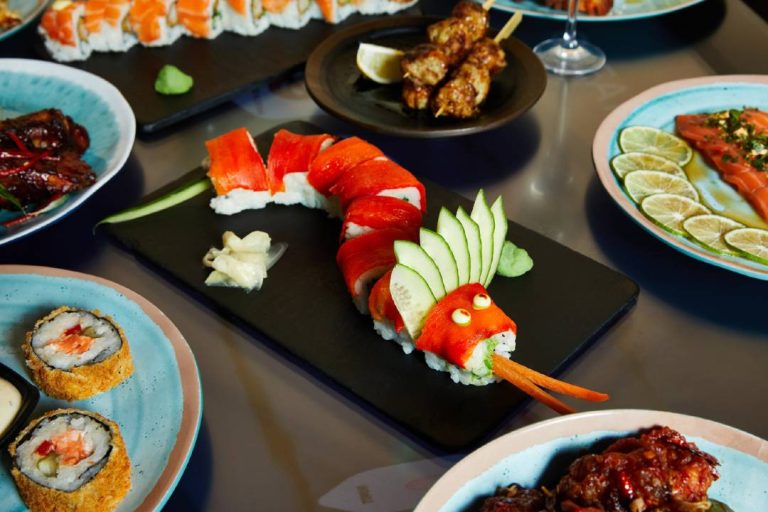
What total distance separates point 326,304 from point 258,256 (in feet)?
0.70

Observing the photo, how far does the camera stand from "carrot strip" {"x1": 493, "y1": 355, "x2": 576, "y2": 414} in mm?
1536

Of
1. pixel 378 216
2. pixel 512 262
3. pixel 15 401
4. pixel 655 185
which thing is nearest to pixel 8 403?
pixel 15 401

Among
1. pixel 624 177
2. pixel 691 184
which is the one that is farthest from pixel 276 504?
pixel 691 184

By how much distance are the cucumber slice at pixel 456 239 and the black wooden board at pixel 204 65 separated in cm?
107

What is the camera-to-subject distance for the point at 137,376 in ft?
5.21

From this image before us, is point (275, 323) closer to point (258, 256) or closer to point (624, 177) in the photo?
point (258, 256)

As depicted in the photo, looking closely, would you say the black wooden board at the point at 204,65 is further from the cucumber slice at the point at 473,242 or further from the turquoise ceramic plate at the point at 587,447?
the turquoise ceramic plate at the point at 587,447

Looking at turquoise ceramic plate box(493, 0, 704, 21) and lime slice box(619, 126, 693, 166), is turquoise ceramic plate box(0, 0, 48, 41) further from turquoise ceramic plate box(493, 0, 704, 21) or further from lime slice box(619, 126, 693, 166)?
lime slice box(619, 126, 693, 166)

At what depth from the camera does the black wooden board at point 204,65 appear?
8.10 feet

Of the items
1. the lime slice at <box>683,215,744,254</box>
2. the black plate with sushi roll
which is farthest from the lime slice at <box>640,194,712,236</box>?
the black plate with sushi roll

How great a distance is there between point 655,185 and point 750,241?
0.28 m

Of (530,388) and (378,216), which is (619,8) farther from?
(530,388)

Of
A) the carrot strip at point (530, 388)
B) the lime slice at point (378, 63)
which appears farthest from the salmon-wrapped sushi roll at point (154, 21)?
the carrot strip at point (530, 388)

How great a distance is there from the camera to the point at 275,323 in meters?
1.77
